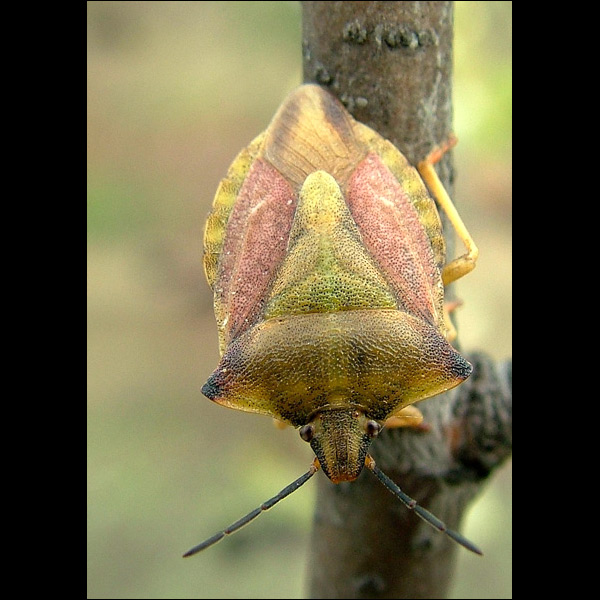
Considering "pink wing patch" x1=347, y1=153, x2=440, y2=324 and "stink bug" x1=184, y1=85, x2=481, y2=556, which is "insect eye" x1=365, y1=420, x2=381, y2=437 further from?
"pink wing patch" x1=347, y1=153, x2=440, y2=324

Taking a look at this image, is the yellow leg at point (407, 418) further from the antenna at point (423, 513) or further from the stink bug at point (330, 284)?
the antenna at point (423, 513)

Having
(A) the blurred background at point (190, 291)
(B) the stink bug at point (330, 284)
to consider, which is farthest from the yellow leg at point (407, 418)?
(A) the blurred background at point (190, 291)

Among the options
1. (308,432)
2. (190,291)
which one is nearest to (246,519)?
(308,432)

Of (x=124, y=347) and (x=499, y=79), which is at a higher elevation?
(x=499, y=79)

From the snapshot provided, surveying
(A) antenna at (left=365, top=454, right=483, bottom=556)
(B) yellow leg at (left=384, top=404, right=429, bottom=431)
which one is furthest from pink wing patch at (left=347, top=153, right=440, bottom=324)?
(A) antenna at (left=365, top=454, right=483, bottom=556)

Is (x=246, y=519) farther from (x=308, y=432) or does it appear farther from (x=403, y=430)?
(x=403, y=430)

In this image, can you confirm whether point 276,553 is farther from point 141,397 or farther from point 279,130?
point 279,130

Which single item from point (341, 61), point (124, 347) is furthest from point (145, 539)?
point (341, 61)
